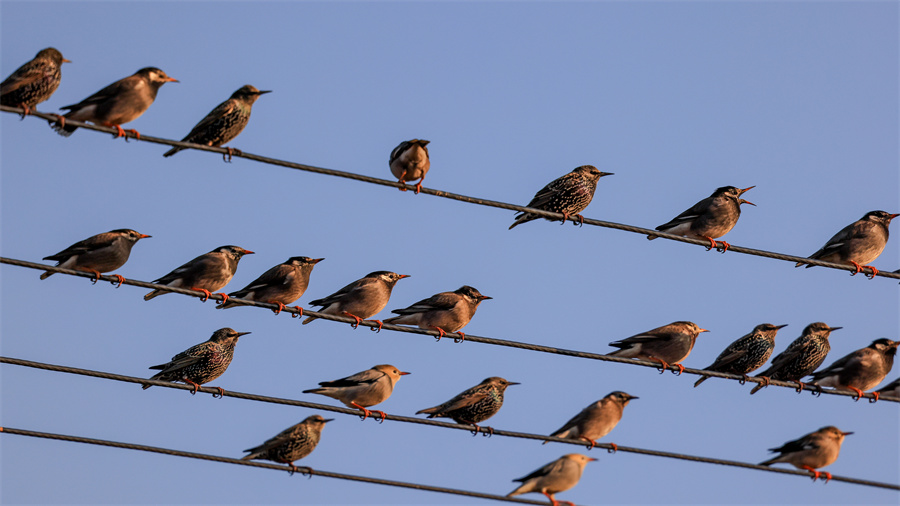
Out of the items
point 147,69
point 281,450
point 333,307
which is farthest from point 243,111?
point 281,450

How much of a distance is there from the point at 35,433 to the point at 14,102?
3.01m

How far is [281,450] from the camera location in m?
11.4

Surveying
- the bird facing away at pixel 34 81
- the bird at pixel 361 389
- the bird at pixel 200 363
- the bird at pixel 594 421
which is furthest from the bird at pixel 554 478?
the bird facing away at pixel 34 81

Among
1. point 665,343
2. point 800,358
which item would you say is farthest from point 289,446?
point 800,358

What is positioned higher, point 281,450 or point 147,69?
point 147,69

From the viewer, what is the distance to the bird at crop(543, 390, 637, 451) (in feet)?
37.4

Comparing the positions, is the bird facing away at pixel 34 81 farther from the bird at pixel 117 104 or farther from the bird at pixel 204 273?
the bird at pixel 204 273

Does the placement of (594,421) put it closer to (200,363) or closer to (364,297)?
(364,297)

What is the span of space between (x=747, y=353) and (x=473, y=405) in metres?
3.11

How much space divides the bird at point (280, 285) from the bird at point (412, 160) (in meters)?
1.48

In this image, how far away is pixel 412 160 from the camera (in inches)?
481

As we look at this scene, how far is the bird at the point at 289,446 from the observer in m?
11.4

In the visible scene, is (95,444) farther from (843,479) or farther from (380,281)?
(843,479)

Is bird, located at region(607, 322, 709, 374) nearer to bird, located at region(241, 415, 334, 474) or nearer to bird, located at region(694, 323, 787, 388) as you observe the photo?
bird, located at region(694, 323, 787, 388)
